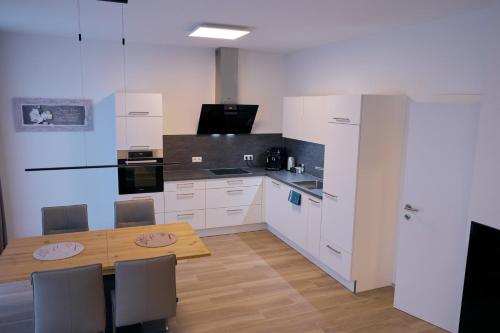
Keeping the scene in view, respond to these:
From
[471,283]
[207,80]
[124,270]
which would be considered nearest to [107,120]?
[207,80]

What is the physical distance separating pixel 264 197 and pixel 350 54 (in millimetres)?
2376

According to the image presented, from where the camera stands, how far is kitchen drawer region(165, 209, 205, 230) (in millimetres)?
5094

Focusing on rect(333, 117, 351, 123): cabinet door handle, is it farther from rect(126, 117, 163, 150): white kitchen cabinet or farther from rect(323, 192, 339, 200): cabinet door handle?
rect(126, 117, 163, 150): white kitchen cabinet

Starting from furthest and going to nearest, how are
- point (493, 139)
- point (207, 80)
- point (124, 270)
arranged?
point (207, 80)
point (493, 139)
point (124, 270)

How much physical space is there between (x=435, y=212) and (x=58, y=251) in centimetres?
320

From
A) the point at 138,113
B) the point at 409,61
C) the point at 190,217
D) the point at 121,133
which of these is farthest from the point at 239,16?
the point at 190,217

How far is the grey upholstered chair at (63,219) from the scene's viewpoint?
3.53m

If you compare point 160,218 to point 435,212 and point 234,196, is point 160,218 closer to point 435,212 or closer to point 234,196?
point 234,196

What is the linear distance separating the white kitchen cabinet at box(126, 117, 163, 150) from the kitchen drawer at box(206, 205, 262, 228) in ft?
4.14

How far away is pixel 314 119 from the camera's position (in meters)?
4.72

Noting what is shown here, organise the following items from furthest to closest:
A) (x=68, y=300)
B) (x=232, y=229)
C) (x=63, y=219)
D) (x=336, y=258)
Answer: (x=232, y=229), (x=336, y=258), (x=63, y=219), (x=68, y=300)

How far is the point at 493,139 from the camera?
2.70m

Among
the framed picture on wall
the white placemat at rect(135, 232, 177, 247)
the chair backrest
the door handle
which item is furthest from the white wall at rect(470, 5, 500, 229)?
the framed picture on wall

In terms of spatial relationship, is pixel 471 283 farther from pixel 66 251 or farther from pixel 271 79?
pixel 271 79
